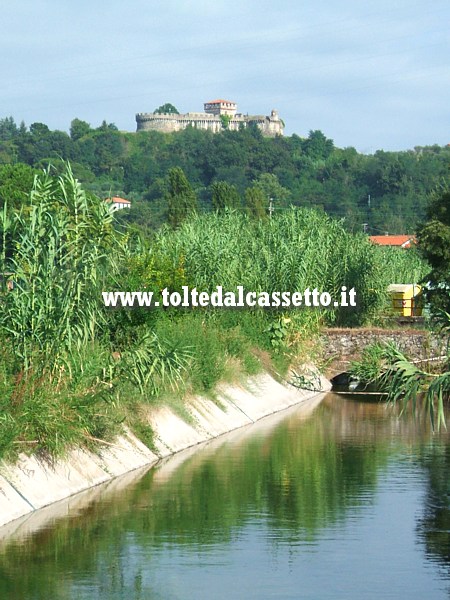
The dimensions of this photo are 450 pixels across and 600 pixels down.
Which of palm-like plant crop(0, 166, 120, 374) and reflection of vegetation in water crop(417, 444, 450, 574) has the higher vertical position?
palm-like plant crop(0, 166, 120, 374)

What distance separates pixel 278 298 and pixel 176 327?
12098mm

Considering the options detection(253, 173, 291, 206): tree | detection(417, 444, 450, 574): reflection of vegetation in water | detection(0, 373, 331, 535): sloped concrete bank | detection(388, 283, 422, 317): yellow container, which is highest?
detection(253, 173, 291, 206): tree

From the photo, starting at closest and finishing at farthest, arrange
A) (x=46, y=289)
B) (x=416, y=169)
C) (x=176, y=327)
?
(x=46, y=289)
(x=176, y=327)
(x=416, y=169)

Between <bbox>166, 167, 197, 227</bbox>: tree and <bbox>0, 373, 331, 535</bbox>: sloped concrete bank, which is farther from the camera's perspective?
<bbox>166, 167, 197, 227</bbox>: tree

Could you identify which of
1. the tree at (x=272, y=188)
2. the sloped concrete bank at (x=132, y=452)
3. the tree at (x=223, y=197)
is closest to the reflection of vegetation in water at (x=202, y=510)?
the sloped concrete bank at (x=132, y=452)

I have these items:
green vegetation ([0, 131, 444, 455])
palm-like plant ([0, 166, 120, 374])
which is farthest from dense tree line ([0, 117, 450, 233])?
palm-like plant ([0, 166, 120, 374])

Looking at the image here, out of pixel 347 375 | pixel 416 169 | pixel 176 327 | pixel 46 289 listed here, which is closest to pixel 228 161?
pixel 416 169

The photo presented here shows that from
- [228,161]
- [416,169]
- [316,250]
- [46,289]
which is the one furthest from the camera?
[228,161]

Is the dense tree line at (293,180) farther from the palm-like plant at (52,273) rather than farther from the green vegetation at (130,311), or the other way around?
the palm-like plant at (52,273)

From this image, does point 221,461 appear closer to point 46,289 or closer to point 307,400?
point 46,289

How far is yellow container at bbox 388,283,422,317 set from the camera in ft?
193

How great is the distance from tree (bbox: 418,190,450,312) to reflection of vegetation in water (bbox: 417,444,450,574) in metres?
14.6

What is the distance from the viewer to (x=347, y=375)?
54594 millimetres

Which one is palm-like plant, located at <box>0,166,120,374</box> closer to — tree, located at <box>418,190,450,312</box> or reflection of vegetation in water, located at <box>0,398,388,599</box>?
reflection of vegetation in water, located at <box>0,398,388,599</box>
